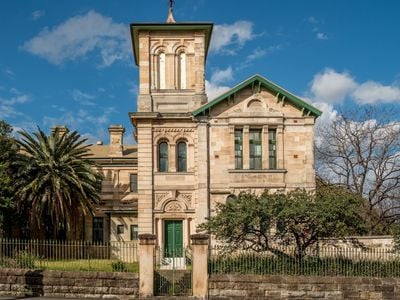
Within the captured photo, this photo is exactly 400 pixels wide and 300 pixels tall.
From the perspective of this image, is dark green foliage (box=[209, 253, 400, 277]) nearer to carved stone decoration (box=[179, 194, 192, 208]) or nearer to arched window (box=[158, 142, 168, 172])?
carved stone decoration (box=[179, 194, 192, 208])

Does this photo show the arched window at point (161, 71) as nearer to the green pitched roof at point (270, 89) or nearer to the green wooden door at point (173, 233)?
the green pitched roof at point (270, 89)

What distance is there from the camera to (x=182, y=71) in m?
32.0

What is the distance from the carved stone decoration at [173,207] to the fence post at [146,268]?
10.4 meters

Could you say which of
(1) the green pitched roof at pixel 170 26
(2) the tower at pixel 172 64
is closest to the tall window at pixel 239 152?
(2) the tower at pixel 172 64

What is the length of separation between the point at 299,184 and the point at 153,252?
1246cm

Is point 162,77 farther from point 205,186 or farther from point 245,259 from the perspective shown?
point 245,259

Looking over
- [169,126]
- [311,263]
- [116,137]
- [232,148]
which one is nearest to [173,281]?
[311,263]

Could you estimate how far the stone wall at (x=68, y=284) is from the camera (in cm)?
1964

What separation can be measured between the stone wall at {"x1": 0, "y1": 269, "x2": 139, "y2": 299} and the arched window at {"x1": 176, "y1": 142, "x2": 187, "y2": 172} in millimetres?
11341

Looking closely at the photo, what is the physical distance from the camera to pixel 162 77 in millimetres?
31750

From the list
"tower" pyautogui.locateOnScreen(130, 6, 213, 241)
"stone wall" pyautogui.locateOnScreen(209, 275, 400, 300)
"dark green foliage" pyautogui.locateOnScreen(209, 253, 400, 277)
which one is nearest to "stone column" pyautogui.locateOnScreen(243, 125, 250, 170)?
"tower" pyautogui.locateOnScreen(130, 6, 213, 241)

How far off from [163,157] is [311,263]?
12162mm

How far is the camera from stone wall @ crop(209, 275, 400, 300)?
64.5 feet

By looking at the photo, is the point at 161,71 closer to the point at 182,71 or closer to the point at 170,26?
the point at 182,71
